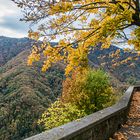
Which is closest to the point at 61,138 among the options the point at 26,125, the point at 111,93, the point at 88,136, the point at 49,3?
the point at 88,136

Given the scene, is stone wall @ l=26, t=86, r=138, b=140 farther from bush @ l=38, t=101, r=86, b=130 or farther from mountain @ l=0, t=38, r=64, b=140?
mountain @ l=0, t=38, r=64, b=140

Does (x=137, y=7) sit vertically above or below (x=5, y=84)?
above

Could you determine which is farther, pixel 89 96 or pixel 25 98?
pixel 25 98

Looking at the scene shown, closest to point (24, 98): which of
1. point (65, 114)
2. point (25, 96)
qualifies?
point (25, 96)

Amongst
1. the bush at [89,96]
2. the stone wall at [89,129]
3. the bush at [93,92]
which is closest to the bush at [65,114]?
the bush at [89,96]

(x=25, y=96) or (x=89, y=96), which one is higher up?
(x=89, y=96)

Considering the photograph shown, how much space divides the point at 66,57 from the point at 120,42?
6312 mm

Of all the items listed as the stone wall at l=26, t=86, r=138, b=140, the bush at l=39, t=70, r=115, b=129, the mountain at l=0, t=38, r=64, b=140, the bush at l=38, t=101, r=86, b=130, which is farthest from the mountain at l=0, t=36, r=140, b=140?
the stone wall at l=26, t=86, r=138, b=140

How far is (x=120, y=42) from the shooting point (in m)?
19.8

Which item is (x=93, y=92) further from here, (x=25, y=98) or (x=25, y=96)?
(x=25, y=96)

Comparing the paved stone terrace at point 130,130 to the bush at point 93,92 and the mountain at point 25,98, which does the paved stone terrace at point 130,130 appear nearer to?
the bush at point 93,92

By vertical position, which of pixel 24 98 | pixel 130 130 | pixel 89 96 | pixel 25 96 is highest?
pixel 130 130

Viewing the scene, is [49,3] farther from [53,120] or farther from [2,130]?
[2,130]

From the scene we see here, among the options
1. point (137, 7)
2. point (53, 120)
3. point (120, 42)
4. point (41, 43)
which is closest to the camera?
point (137, 7)
